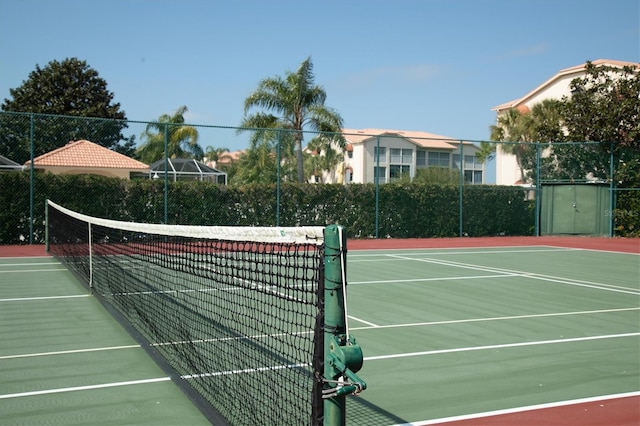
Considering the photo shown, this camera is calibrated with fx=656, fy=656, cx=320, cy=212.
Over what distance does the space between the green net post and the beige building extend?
16848 millimetres

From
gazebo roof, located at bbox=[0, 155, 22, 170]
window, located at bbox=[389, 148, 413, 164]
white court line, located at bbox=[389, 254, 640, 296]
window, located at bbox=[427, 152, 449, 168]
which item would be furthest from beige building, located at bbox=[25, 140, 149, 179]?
window, located at bbox=[427, 152, 449, 168]

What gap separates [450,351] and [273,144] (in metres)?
18.5

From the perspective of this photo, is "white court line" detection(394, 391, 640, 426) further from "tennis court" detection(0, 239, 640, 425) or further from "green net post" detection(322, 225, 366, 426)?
"green net post" detection(322, 225, 366, 426)

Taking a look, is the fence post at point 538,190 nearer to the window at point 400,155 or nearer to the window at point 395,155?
the window at point 400,155

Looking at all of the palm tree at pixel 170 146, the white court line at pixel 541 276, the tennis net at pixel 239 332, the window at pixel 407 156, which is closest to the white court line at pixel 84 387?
the tennis net at pixel 239 332

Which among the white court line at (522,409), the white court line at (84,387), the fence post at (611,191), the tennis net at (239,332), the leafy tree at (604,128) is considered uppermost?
the leafy tree at (604,128)

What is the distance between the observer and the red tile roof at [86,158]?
18.8 m

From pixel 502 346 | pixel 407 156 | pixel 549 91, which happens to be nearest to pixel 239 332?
pixel 502 346

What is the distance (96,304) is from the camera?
923 cm

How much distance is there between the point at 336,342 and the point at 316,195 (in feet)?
62.8

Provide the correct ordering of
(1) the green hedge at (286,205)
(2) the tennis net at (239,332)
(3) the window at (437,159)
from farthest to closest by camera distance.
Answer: (3) the window at (437,159) < (1) the green hedge at (286,205) < (2) the tennis net at (239,332)

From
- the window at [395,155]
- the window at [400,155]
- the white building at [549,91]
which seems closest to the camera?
the white building at [549,91]

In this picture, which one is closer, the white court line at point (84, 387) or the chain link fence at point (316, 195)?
the white court line at point (84, 387)

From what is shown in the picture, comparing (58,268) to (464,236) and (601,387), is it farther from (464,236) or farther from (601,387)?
(464,236)
